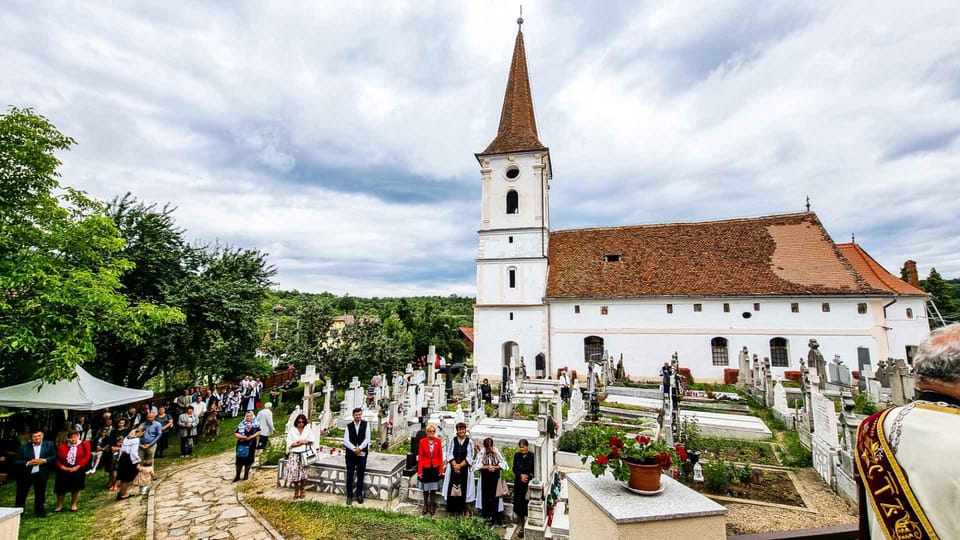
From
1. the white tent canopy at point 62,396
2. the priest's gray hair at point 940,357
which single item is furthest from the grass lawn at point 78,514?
the priest's gray hair at point 940,357

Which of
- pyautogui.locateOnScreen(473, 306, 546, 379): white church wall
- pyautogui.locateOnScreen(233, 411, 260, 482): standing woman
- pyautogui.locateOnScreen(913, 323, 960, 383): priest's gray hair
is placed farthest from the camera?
pyautogui.locateOnScreen(473, 306, 546, 379): white church wall

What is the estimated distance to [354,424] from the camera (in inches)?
325

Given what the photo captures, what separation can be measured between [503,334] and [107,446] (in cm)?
1931

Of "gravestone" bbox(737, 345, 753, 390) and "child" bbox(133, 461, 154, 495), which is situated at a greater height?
"gravestone" bbox(737, 345, 753, 390)

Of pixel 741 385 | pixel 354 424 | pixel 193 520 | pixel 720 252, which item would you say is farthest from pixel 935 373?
pixel 720 252

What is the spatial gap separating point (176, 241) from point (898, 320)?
32.8 metres

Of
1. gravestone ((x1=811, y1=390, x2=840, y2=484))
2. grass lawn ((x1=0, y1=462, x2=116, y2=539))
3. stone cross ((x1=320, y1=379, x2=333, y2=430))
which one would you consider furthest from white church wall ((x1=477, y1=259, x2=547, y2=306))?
grass lawn ((x1=0, y1=462, x2=116, y2=539))

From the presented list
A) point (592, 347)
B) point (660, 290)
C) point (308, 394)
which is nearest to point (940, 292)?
point (660, 290)

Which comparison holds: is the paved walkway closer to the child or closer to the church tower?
the child

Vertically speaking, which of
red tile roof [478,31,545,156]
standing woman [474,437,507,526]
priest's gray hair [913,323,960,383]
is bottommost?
standing woman [474,437,507,526]

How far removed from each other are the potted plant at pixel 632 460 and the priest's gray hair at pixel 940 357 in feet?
6.23

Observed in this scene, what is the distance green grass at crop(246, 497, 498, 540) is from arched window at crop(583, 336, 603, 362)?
19.9m

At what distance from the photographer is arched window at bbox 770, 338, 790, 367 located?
23312mm

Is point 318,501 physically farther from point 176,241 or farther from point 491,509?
point 176,241
